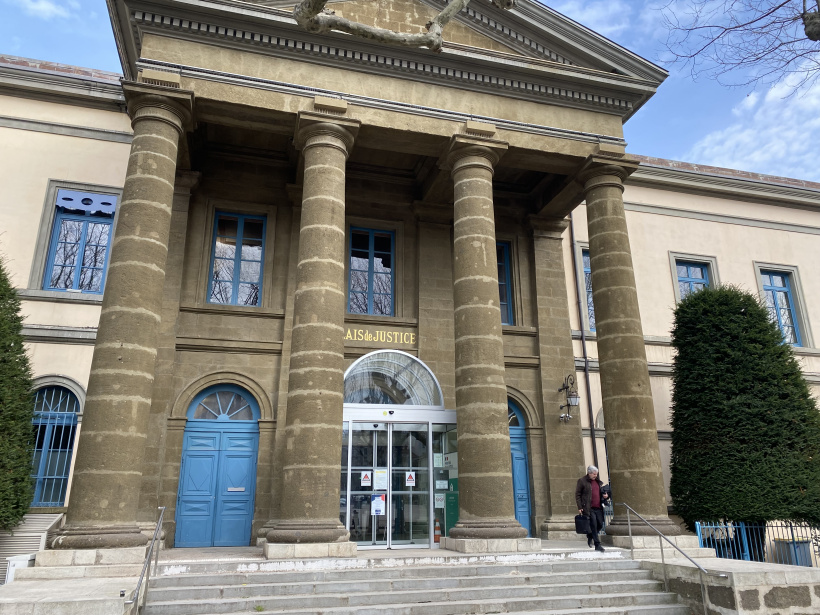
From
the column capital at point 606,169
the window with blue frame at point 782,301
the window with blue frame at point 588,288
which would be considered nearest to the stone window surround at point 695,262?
the window with blue frame at point 782,301

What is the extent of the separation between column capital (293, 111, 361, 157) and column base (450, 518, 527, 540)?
7.57m

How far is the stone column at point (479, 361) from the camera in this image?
11.6 meters

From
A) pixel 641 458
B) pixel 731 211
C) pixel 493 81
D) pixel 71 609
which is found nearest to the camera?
pixel 71 609

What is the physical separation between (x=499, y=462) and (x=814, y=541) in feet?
28.6

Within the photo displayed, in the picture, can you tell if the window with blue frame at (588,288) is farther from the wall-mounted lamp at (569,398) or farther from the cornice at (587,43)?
the cornice at (587,43)

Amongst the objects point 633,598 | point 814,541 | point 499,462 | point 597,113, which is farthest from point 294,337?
point 814,541

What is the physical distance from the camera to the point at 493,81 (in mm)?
14500

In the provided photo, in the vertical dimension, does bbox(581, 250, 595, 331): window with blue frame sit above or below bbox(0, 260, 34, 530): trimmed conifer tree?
above

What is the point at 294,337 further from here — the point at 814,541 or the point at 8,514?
the point at 814,541

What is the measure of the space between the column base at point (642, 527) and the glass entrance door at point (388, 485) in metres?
3.65

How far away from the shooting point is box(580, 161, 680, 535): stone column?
1279cm

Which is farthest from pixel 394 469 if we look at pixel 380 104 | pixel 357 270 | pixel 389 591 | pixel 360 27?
pixel 360 27

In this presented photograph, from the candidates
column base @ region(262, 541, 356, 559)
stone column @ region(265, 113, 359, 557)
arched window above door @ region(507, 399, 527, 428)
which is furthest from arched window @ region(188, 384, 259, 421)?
arched window above door @ region(507, 399, 527, 428)

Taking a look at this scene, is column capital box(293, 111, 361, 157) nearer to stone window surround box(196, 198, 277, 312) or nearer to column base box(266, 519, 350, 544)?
stone window surround box(196, 198, 277, 312)
